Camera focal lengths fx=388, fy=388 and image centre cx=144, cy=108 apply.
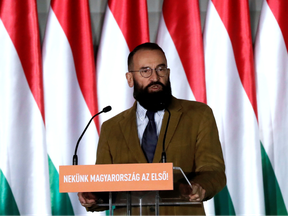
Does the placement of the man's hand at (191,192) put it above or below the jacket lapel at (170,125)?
below

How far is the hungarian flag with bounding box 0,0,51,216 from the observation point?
3133mm

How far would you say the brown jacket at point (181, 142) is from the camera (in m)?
1.83

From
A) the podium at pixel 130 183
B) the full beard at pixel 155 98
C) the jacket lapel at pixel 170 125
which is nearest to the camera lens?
the podium at pixel 130 183

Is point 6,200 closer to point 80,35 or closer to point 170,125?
point 80,35

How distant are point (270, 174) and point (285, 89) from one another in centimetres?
75

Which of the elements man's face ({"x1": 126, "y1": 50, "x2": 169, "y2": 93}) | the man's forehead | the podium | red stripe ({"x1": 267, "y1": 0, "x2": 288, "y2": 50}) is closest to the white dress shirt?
man's face ({"x1": 126, "y1": 50, "x2": 169, "y2": 93})

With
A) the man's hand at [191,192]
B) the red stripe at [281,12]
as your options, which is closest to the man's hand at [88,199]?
the man's hand at [191,192]

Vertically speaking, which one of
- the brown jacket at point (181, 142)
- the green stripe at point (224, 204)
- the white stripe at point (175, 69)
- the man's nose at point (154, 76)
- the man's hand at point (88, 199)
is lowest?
the man's hand at point (88, 199)

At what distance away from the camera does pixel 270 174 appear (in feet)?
11.1

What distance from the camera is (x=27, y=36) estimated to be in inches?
127

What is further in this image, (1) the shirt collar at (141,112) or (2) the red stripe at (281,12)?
(2) the red stripe at (281,12)

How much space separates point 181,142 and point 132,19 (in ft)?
5.72

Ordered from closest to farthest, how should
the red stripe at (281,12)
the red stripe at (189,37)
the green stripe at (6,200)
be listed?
the green stripe at (6,200) < the red stripe at (189,37) < the red stripe at (281,12)

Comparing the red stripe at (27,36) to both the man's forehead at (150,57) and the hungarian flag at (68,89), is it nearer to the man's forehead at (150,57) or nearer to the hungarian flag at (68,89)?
the hungarian flag at (68,89)
